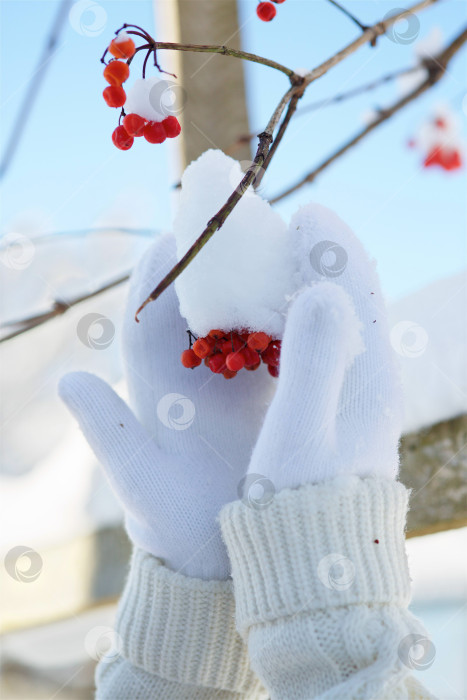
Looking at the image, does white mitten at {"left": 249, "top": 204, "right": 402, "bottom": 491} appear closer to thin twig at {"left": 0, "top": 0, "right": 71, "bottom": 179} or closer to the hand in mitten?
the hand in mitten

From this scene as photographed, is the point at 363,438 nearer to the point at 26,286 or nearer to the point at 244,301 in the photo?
the point at 244,301

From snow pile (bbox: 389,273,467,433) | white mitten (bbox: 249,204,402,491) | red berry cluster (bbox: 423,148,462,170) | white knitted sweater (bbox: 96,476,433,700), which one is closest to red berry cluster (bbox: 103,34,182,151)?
white mitten (bbox: 249,204,402,491)

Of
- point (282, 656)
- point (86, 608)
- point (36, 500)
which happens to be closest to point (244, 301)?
point (282, 656)

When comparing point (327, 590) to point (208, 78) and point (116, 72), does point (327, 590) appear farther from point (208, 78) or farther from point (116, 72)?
point (208, 78)

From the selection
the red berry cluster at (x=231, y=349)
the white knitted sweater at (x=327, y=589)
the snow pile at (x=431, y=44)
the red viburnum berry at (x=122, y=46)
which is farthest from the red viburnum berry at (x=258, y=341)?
the snow pile at (x=431, y=44)

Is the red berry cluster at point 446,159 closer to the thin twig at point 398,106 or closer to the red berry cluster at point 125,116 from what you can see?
the thin twig at point 398,106

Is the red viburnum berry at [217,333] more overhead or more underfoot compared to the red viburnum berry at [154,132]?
more underfoot
